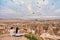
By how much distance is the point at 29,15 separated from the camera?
2922mm

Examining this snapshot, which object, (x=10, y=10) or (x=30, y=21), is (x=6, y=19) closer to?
(x=10, y=10)

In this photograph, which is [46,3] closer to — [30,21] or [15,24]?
[30,21]

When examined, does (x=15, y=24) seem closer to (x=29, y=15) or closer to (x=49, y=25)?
(x=29, y=15)

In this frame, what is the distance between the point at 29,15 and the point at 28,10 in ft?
0.31

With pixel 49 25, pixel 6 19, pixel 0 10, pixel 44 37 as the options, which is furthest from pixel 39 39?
pixel 0 10

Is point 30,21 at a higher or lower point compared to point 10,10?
lower

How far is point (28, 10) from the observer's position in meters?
2.93

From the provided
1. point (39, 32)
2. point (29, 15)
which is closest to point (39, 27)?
point (39, 32)

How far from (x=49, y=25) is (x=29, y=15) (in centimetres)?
41

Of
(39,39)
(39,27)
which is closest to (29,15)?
(39,27)

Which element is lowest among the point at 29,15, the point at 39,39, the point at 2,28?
the point at 39,39

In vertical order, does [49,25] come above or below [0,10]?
below

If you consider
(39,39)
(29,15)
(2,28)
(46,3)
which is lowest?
(39,39)

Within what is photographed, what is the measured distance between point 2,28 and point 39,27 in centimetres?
67
